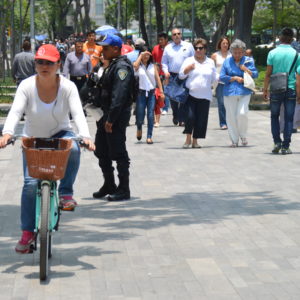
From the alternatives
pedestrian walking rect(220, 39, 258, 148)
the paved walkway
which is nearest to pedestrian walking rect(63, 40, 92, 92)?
pedestrian walking rect(220, 39, 258, 148)

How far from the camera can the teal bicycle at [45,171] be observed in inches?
248

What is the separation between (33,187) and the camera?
22.1ft

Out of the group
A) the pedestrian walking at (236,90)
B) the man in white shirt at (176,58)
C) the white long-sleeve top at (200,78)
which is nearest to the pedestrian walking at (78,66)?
the man in white shirt at (176,58)

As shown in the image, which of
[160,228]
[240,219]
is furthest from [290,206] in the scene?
[160,228]

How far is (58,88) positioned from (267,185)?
473 cm

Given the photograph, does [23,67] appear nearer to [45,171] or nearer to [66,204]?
[66,204]

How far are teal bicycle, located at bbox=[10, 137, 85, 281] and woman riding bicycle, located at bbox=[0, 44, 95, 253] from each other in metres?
0.22

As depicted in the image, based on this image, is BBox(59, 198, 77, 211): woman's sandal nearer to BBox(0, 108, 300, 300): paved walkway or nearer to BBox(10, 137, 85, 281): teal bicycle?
BBox(0, 108, 300, 300): paved walkway

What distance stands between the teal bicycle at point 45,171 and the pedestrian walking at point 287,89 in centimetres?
809

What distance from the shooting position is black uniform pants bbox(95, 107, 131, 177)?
994 cm

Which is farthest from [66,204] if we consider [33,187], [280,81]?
[280,81]

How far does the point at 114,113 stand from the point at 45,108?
2.86 metres

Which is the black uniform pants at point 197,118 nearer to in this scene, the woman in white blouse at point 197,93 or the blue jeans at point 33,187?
the woman in white blouse at point 197,93

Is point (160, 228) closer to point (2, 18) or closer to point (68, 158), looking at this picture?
point (68, 158)
